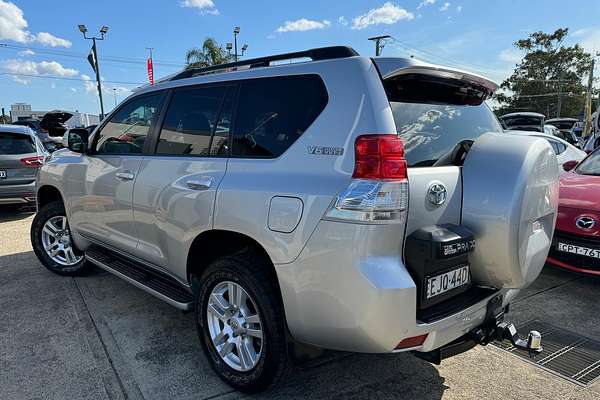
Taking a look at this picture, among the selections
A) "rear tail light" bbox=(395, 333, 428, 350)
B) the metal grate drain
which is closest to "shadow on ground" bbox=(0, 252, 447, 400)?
"rear tail light" bbox=(395, 333, 428, 350)

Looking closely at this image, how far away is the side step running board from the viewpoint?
2.99 metres

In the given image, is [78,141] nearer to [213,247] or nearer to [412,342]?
[213,247]

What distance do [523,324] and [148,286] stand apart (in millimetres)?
3003

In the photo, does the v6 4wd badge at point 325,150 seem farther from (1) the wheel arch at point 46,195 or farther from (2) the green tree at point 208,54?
(2) the green tree at point 208,54

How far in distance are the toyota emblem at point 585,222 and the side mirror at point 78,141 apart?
462 centimetres

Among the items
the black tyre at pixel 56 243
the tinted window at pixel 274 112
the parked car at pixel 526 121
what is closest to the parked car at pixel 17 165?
the black tyre at pixel 56 243

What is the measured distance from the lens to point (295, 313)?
2213 millimetres

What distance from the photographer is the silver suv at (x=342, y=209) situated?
2.00m

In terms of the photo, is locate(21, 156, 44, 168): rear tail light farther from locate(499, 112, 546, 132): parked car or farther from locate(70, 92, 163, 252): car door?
locate(499, 112, 546, 132): parked car

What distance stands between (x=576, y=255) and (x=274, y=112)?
10.8 ft

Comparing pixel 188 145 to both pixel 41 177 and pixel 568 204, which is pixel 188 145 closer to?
pixel 41 177

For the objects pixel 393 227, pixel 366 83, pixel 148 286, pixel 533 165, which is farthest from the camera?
pixel 148 286

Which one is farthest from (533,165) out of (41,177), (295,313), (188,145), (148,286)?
(41,177)

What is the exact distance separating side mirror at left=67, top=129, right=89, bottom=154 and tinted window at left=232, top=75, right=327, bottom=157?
2.05 meters
